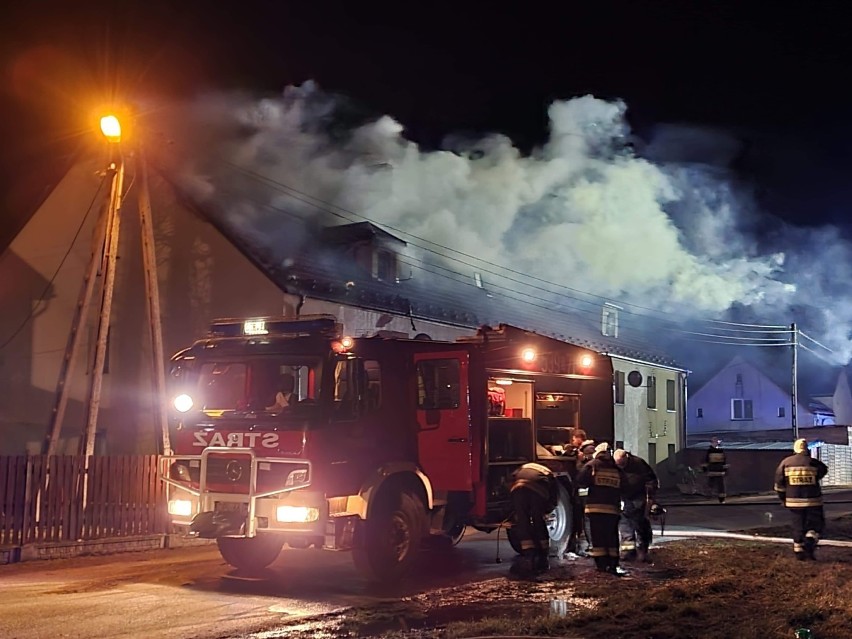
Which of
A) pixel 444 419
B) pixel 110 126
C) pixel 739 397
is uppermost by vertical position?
pixel 110 126

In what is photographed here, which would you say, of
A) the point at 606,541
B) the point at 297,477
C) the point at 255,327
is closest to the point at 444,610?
the point at 297,477

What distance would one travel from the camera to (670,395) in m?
34.2

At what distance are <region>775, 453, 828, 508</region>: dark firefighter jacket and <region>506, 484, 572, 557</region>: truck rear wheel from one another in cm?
268

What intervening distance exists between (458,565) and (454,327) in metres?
11.5

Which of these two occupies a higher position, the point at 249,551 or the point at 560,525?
the point at 560,525

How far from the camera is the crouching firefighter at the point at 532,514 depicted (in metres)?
9.52

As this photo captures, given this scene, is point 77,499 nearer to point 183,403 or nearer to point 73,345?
point 73,345

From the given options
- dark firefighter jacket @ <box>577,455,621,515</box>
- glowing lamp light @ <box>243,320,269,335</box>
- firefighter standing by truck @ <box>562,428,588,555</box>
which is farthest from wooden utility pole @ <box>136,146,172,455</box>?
dark firefighter jacket @ <box>577,455,621,515</box>

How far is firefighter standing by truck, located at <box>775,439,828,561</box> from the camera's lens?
10.2 m

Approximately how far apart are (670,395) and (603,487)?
25.9 m

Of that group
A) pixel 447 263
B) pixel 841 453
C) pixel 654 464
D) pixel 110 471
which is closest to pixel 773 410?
pixel 841 453

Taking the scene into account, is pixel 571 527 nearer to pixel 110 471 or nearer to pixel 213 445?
pixel 213 445

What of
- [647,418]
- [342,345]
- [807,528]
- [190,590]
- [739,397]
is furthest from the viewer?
[739,397]

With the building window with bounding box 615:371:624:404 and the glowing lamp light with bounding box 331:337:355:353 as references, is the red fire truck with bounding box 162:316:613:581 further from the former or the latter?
the building window with bounding box 615:371:624:404
